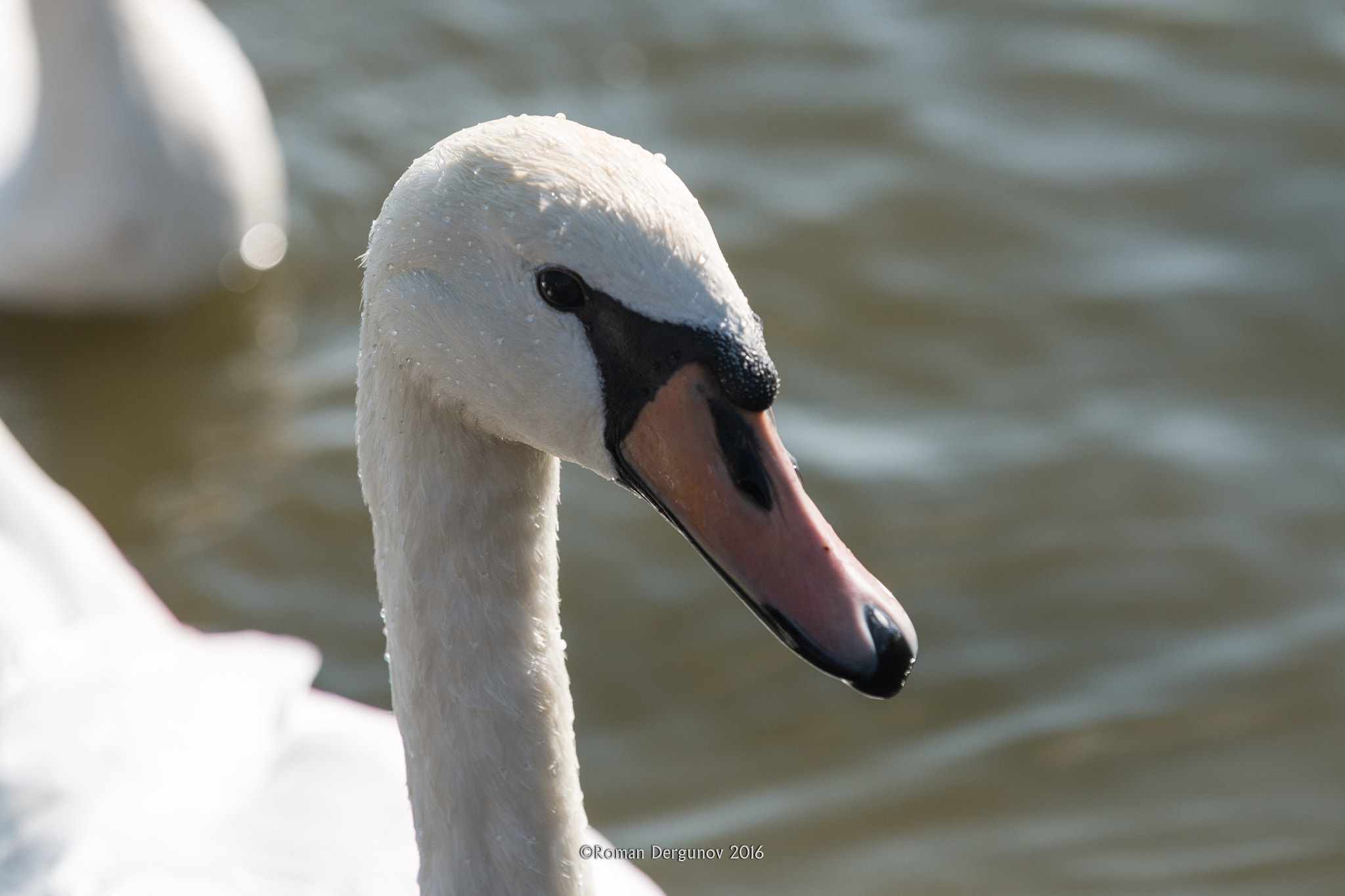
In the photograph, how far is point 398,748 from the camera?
3.79 m

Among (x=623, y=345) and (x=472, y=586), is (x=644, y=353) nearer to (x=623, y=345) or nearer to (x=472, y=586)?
(x=623, y=345)

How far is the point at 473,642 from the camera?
8.92 feet

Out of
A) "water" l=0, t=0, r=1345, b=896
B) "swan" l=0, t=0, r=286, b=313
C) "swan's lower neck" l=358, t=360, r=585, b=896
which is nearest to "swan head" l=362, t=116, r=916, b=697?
"swan's lower neck" l=358, t=360, r=585, b=896

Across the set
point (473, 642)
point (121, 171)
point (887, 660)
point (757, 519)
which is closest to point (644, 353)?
point (757, 519)

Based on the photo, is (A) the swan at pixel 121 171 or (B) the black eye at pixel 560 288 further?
(A) the swan at pixel 121 171

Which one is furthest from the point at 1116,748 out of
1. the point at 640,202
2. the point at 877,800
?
the point at 640,202

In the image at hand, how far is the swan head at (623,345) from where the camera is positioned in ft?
7.32

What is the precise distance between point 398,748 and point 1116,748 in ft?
6.75

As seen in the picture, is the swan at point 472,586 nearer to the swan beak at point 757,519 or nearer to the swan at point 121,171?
the swan beak at point 757,519

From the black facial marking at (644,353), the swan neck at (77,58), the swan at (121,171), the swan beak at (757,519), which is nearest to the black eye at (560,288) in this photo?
the black facial marking at (644,353)

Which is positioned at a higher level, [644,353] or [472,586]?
[644,353]

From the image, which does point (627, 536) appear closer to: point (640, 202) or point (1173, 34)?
point (640, 202)

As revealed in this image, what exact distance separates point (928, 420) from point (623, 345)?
141 inches

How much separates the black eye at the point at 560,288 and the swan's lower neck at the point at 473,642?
1.06 ft
